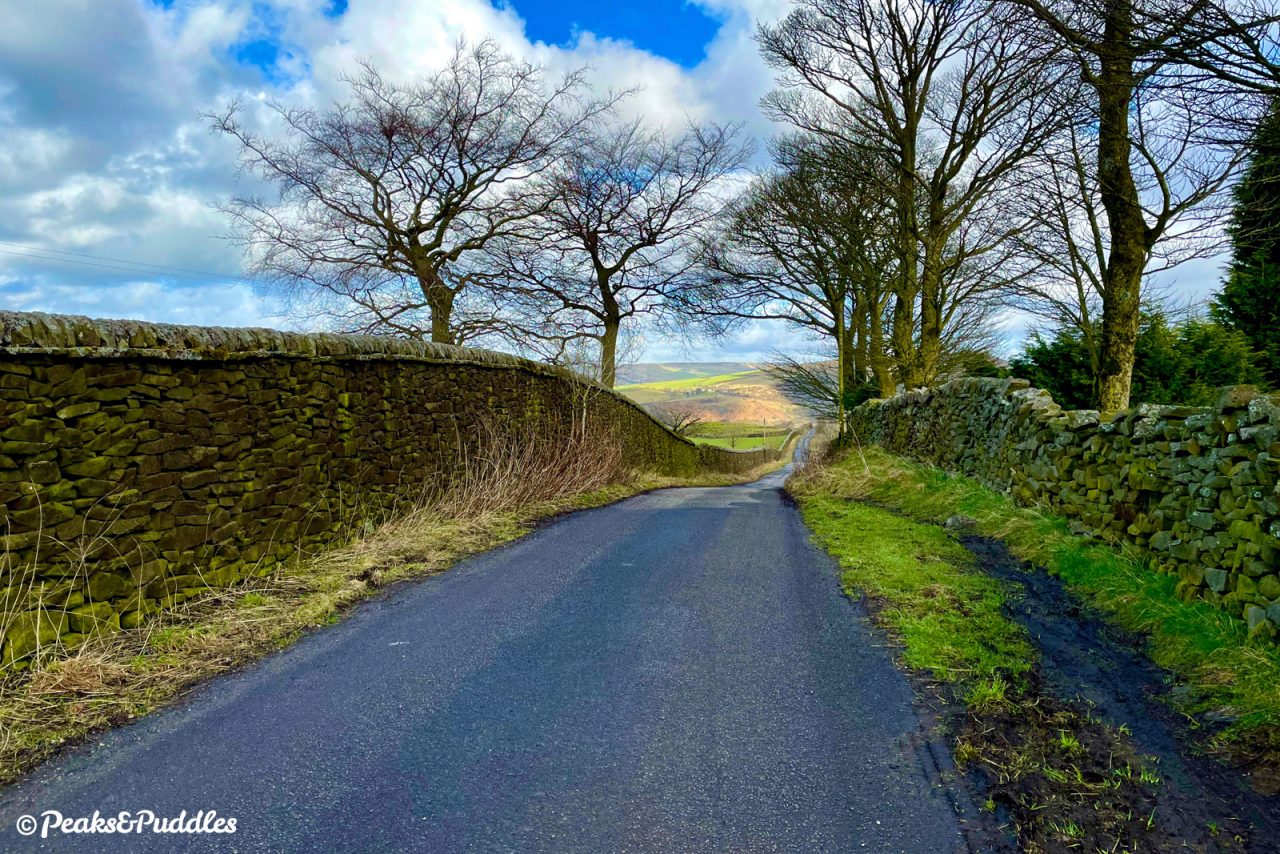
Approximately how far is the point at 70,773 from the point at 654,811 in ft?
A: 7.78

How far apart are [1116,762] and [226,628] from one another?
4699 mm

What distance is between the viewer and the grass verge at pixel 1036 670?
8.25ft

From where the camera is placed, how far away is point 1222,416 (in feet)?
14.0

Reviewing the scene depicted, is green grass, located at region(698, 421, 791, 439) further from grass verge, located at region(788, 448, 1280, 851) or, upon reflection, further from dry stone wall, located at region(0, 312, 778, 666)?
dry stone wall, located at region(0, 312, 778, 666)

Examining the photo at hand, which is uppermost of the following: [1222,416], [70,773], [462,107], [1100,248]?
[462,107]

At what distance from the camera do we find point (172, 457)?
4.58m

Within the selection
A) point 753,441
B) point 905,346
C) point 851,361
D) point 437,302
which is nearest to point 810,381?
point 851,361

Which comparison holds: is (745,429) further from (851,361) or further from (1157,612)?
(1157,612)

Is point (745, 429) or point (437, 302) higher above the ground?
point (437, 302)

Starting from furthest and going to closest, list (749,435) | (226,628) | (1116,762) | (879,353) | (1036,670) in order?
(749,435), (879,353), (226,628), (1036,670), (1116,762)

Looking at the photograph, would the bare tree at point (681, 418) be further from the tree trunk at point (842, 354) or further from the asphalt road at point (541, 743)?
the asphalt road at point (541, 743)

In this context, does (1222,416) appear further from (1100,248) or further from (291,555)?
(1100,248)

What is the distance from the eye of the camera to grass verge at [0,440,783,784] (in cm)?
323

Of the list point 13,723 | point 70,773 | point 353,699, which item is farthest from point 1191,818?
point 13,723
